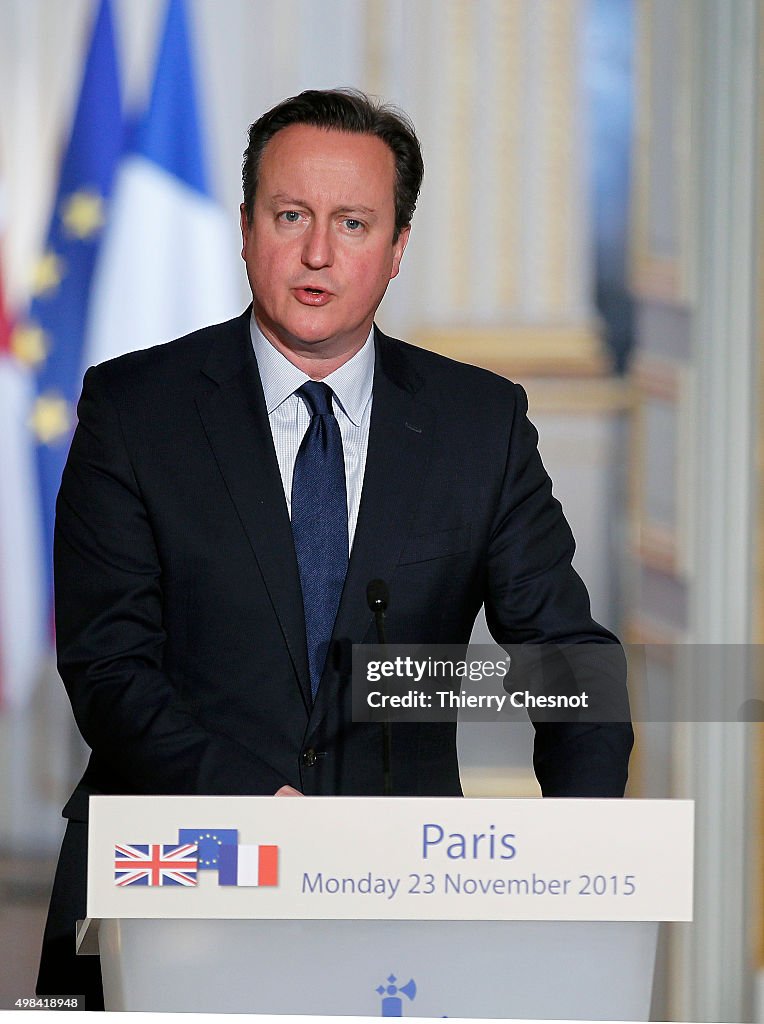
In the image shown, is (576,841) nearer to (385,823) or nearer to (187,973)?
(385,823)

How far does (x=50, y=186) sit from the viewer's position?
89.9 inches

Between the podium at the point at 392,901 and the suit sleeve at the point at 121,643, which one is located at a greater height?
the suit sleeve at the point at 121,643

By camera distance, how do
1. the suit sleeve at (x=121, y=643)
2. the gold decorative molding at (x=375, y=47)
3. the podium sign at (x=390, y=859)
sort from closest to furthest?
the suit sleeve at (x=121, y=643) < the podium sign at (x=390, y=859) < the gold decorative molding at (x=375, y=47)

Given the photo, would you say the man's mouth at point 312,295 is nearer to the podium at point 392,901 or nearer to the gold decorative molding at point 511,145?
the gold decorative molding at point 511,145

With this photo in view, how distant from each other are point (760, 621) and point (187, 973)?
1157mm

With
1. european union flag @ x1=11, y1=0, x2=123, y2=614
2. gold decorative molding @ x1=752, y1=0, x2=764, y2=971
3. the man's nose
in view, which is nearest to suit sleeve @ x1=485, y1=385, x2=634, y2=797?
the man's nose

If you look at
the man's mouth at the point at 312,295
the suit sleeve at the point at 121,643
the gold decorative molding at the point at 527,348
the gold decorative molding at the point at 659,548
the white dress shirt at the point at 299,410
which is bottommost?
the suit sleeve at the point at 121,643

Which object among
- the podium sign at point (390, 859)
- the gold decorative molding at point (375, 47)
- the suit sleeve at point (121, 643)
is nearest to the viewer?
the suit sleeve at point (121, 643)

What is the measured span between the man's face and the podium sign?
67 cm

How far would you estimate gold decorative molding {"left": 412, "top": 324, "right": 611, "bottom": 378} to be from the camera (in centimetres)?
224

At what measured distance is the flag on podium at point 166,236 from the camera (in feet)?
7.41

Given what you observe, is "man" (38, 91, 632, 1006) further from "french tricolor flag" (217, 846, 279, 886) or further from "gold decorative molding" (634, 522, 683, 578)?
"gold decorative molding" (634, 522, 683, 578)

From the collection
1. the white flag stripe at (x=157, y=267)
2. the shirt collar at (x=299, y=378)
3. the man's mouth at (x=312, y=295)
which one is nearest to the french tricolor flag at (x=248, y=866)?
the shirt collar at (x=299, y=378)

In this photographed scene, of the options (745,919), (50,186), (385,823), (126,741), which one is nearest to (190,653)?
(126,741)
